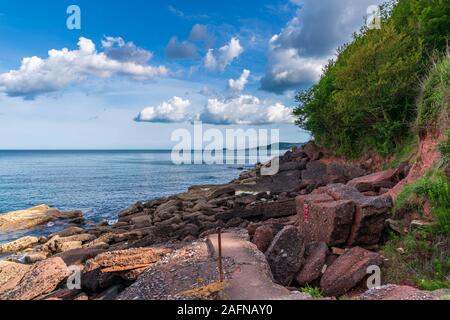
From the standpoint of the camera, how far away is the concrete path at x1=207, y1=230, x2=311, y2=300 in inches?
235

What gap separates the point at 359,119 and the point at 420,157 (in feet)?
41.6

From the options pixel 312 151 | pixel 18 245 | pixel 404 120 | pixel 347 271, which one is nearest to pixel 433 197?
pixel 347 271

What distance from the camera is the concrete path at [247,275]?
5961 millimetres

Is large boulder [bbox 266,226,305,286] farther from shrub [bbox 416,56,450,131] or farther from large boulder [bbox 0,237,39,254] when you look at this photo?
large boulder [bbox 0,237,39,254]

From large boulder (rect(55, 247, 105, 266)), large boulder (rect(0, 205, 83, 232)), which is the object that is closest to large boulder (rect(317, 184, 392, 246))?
large boulder (rect(55, 247, 105, 266))

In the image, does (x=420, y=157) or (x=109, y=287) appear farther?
(x=420, y=157)

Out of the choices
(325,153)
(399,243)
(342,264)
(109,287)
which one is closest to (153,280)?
(109,287)

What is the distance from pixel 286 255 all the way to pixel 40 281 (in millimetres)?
5879

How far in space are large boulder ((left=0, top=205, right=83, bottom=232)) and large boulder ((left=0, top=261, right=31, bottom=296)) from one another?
39.3 ft

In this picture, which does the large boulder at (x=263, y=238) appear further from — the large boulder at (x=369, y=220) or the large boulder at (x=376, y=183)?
the large boulder at (x=376, y=183)

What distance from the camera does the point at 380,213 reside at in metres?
8.73

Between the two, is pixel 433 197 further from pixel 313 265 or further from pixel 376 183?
pixel 376 183

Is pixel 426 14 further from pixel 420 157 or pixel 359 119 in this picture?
Result: pixel 420 157

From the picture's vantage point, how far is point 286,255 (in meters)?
8.28
